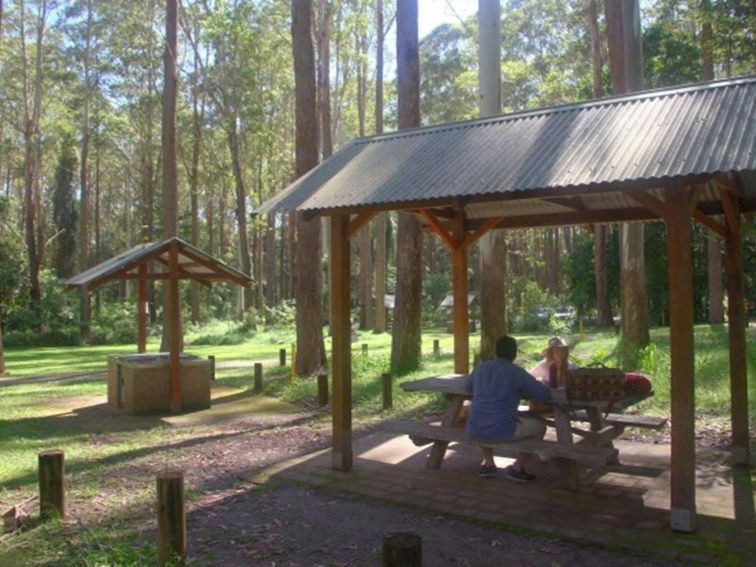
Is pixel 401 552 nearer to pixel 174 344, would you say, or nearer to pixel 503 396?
pixel 503 396

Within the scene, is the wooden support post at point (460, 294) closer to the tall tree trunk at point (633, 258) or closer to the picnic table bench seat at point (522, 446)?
the picnic table bench seat at point (522, 446)

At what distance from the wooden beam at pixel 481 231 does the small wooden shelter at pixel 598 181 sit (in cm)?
2

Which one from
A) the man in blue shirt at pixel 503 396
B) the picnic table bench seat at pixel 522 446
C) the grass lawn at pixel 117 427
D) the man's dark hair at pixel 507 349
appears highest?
the man's dark hair at pixel 507 349

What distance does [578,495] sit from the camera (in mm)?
6031

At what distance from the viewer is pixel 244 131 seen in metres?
35.4

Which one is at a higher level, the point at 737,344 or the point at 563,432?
the point at 737,344

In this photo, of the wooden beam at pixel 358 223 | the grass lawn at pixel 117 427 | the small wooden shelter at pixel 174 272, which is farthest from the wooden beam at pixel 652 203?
the small wooden shelter at pixel 174 272

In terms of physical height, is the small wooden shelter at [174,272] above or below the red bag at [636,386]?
above

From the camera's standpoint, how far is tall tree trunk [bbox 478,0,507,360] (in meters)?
12.1

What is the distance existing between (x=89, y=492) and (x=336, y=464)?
2350 millimetres

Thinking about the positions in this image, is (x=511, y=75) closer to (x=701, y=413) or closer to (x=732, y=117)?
(x=701, y=413)

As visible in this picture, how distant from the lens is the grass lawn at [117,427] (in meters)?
5.36

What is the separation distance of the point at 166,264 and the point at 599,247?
20119 mm

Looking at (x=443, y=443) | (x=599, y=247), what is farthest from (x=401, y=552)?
(x=599, y=247)
